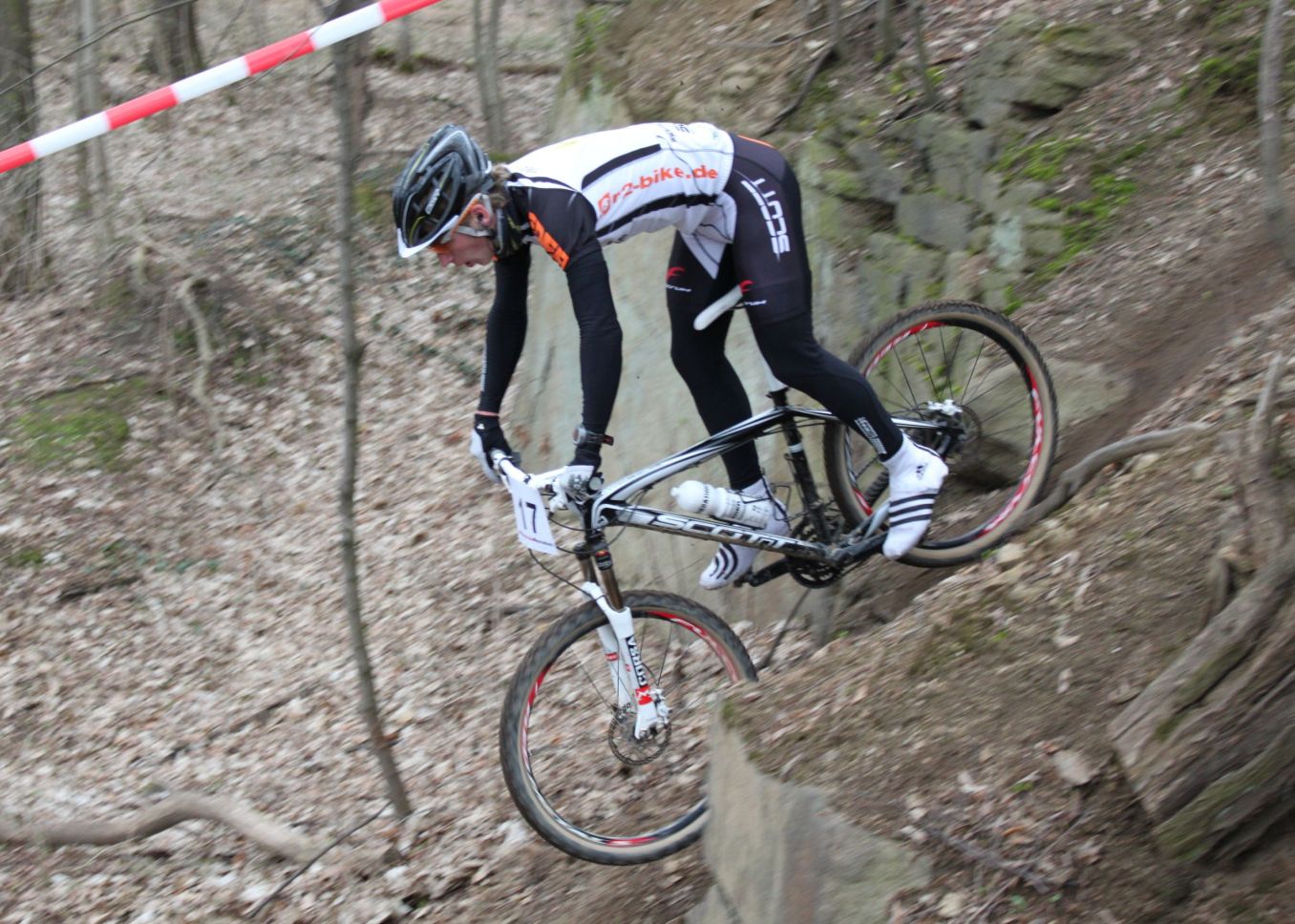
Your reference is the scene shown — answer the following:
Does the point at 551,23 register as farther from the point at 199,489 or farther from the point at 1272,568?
the point at 1272,568

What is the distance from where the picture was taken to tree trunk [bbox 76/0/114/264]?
38.5 ft

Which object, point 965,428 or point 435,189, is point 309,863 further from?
point 965,428

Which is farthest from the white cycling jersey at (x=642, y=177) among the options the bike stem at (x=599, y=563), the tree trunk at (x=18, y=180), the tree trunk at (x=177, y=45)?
the tree trunk at (x=177, y=45)

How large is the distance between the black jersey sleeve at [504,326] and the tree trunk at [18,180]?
910cm

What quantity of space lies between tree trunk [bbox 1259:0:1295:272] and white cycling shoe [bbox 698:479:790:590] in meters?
2.26

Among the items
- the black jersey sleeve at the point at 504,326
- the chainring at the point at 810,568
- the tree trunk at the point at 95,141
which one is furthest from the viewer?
the tree trunk at the point at 95,141

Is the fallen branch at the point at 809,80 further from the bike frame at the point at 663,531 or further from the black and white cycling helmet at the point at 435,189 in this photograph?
the black and white cycling helmet at the point at 435,189

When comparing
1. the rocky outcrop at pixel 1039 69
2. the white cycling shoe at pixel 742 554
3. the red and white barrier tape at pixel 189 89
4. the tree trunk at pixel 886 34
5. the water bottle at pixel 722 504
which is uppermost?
the red and white barrier tape at pixel 189 89

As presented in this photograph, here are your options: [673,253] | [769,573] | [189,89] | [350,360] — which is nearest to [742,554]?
[769,573]

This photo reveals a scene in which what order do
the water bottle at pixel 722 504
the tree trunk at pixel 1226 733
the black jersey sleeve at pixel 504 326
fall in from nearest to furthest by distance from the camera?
the tree trunk at pixel 1226 733 < the black jersey sleeve at pixel 504 326 < the water bottle at pixel 722 504

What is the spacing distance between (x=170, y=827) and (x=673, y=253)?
13.2 ft

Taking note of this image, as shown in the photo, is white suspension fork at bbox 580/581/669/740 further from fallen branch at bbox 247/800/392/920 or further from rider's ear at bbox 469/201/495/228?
fallen branch at bbox 247/800/392/920

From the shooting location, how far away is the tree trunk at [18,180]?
1150cm

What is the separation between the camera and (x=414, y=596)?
8.24m
